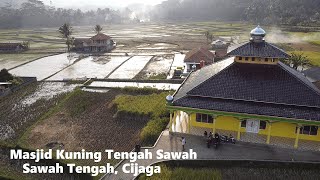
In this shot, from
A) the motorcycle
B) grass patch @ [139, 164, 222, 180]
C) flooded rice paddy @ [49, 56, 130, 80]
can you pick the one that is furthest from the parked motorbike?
flooded rice paddy @ [49, 56, 130, 80]

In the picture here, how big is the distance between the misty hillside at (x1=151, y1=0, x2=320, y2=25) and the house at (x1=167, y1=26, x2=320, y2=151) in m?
70.0

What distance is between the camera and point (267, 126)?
785 inches

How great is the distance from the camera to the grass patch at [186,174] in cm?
1648

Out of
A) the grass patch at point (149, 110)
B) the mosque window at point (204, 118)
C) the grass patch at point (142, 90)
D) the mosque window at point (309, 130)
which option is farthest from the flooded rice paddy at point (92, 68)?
the mosque window at point (309, 130)

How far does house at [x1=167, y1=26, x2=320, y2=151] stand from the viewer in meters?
18.8

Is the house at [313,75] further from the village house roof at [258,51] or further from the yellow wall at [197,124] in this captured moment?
the yellow wall at [197,124]

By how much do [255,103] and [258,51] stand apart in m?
4.01

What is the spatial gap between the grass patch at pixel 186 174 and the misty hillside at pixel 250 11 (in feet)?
253

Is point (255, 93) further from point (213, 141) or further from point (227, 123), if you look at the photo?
point (213, 141)

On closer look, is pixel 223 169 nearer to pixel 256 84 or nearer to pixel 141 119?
pixel 256 84

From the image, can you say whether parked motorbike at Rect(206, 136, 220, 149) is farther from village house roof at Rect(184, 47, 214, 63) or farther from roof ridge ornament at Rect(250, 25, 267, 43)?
village house roof at Rect(184, 47, 214, 63)

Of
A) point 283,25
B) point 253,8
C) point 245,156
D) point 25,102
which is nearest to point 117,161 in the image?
point 245,156

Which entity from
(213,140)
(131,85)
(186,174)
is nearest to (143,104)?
(131,85)

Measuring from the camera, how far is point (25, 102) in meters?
31.4
